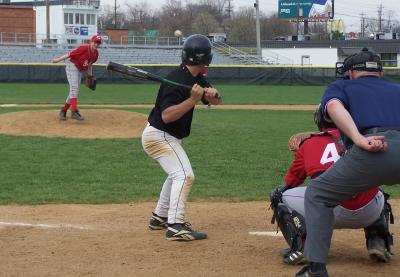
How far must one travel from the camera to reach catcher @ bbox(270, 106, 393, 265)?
461 centimetres

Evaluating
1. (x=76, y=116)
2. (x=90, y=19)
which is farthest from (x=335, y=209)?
(x=90, y=19)

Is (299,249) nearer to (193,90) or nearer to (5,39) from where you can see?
(193,90)

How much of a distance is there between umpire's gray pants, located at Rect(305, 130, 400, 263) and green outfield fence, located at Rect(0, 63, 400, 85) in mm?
29681

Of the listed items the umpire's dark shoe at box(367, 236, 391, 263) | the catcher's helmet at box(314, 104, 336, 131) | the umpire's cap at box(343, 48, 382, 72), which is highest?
the umpire's cap at box(343, 48, 382, 72)

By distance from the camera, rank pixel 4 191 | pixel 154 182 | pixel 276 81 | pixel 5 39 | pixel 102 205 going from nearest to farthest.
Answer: pixel 102 205, pixel 4 191, pixel 154 182, pixel 276 81, pixel 5 39

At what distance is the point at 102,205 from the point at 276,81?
30225 millimetres

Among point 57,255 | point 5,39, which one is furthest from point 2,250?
point 5,39

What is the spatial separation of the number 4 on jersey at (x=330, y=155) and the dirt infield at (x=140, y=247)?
80 centimetres

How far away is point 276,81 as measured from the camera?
120 feet

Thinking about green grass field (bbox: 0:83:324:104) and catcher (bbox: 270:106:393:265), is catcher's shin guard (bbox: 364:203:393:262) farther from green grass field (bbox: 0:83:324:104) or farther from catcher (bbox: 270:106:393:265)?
green grass field (bbox: 0:83:324:104)

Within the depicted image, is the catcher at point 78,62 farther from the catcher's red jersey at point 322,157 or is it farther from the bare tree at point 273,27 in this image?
the bare tree at point 273,27

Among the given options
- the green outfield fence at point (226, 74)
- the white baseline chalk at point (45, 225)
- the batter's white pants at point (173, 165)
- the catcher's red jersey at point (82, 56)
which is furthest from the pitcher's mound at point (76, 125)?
the green outfield fence at point (226, 74)

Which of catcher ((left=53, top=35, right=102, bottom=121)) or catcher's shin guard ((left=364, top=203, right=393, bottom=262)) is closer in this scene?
catcher's shin guard ((left=364, top=203, right=393, bottom=262))

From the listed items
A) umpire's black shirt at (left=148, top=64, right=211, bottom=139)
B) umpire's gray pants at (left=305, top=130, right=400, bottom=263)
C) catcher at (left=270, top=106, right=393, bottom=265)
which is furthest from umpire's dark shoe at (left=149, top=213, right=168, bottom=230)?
umpire's gray pants at (left=305, top=130, right=400, bottom=263)
